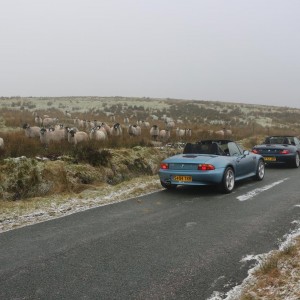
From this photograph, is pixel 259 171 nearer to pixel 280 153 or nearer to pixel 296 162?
pixel 280 153

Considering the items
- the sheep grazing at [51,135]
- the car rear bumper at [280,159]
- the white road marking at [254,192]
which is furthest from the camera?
the car rear bumper at [280,159]

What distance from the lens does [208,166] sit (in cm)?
973

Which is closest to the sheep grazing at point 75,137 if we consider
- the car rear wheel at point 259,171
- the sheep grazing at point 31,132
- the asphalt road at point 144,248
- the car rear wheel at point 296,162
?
the sheep grazing at point 31,132

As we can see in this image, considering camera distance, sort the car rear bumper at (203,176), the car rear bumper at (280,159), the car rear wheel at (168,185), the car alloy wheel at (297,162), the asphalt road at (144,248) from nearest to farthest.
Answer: the asphalt road at (144,248) < the car rear bumper at (203,176) < the car rear wheel at (168,185) < the car rear bumper at (280,159) < the car alloy wheel at (297,162)

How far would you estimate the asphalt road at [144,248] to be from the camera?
4.30m

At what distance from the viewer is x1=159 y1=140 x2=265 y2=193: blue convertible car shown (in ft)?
31.9

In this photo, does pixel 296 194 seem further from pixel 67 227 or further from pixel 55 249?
pixel 55 249

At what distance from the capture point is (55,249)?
18.5 ft

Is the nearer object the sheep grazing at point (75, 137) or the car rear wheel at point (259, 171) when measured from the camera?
the car rear wheel at point (259, 171)

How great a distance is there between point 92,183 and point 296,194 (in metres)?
5.89

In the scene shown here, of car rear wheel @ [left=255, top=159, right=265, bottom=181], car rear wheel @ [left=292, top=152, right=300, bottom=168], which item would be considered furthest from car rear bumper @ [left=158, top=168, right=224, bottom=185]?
car rear wheel @ [left=292, top=152, right=300, bottom=168]

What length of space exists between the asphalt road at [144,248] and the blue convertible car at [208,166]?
0.83 metres

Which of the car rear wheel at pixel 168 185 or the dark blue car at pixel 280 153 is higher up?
the dark blue car at pixel 280 153

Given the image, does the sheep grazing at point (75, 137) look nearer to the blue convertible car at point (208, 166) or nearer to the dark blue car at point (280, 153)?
the blue convertible car at point (208, 166)
